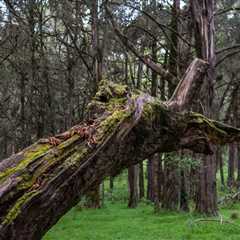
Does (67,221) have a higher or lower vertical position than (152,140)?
lower

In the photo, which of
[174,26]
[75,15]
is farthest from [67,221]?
[75,15]

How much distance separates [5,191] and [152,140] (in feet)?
4.10

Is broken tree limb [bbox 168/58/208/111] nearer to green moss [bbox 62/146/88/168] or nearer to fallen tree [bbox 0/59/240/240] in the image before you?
fallen tree [bbox 0/59/240/240]

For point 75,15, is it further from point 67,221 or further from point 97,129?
point 97,129

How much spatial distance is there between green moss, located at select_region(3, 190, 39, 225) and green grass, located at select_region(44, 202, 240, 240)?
8.63 m

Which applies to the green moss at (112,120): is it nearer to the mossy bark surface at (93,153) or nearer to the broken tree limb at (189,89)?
the mossy bark surface at (93,153)

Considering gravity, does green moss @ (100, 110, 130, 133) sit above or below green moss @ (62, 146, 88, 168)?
above

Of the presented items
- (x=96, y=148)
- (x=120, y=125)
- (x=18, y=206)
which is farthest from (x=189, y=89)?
(x=18, y=206)

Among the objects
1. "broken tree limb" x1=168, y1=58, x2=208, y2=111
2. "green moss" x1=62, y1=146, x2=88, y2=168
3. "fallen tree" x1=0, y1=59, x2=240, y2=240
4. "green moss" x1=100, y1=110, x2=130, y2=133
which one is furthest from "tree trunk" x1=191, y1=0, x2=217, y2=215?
"green moss" x1=62, y1=146, x2=88, y2=168

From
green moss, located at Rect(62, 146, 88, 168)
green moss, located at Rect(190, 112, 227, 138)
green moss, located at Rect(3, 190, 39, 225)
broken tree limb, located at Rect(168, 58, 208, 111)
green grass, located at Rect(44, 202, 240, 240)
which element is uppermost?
broken tree limb, located at Rect(168, 58, 208, 111)

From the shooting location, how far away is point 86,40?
31.5 meters

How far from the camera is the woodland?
3.69 m

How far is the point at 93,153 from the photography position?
12.5 feet

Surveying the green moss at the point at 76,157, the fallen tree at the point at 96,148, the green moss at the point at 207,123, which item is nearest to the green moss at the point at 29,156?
the fallen tree at the point at 96,148
